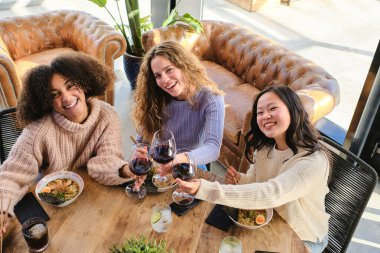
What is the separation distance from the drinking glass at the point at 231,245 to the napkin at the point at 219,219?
10 centimetres

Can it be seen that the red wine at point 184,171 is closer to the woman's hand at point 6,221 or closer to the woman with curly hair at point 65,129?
the woman with curly hair at point 65,129

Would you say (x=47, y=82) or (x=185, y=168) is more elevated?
(x=47, y=82)

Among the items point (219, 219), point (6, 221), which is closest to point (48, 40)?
point (6, 221)

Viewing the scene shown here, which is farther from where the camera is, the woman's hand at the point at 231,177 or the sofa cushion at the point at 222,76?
the sofa cushion at the point at 222,76

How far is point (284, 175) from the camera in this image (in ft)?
4.68

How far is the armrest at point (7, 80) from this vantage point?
294cm

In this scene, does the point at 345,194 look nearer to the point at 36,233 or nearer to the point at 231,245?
the point at 231,245

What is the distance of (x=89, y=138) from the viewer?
172 cm

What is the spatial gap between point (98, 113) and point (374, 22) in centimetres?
260

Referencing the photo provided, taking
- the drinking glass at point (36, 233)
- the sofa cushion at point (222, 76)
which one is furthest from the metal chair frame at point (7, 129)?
the sofa cushion at point (222, 76)

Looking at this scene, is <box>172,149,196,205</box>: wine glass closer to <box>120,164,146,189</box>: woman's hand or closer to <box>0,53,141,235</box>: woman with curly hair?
<box>120,164,146,189</box>: woman's hand

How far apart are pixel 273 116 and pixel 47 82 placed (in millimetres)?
1020

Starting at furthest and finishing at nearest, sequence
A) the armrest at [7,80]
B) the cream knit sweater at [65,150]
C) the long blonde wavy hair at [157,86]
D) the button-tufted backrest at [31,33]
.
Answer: the button-tufted backrest at [31,33] → the armrest at [7,80] → the long blonde wavy hair at [157,86] → the cream knit sweater at [65,150]

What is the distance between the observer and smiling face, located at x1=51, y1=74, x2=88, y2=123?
160cm
